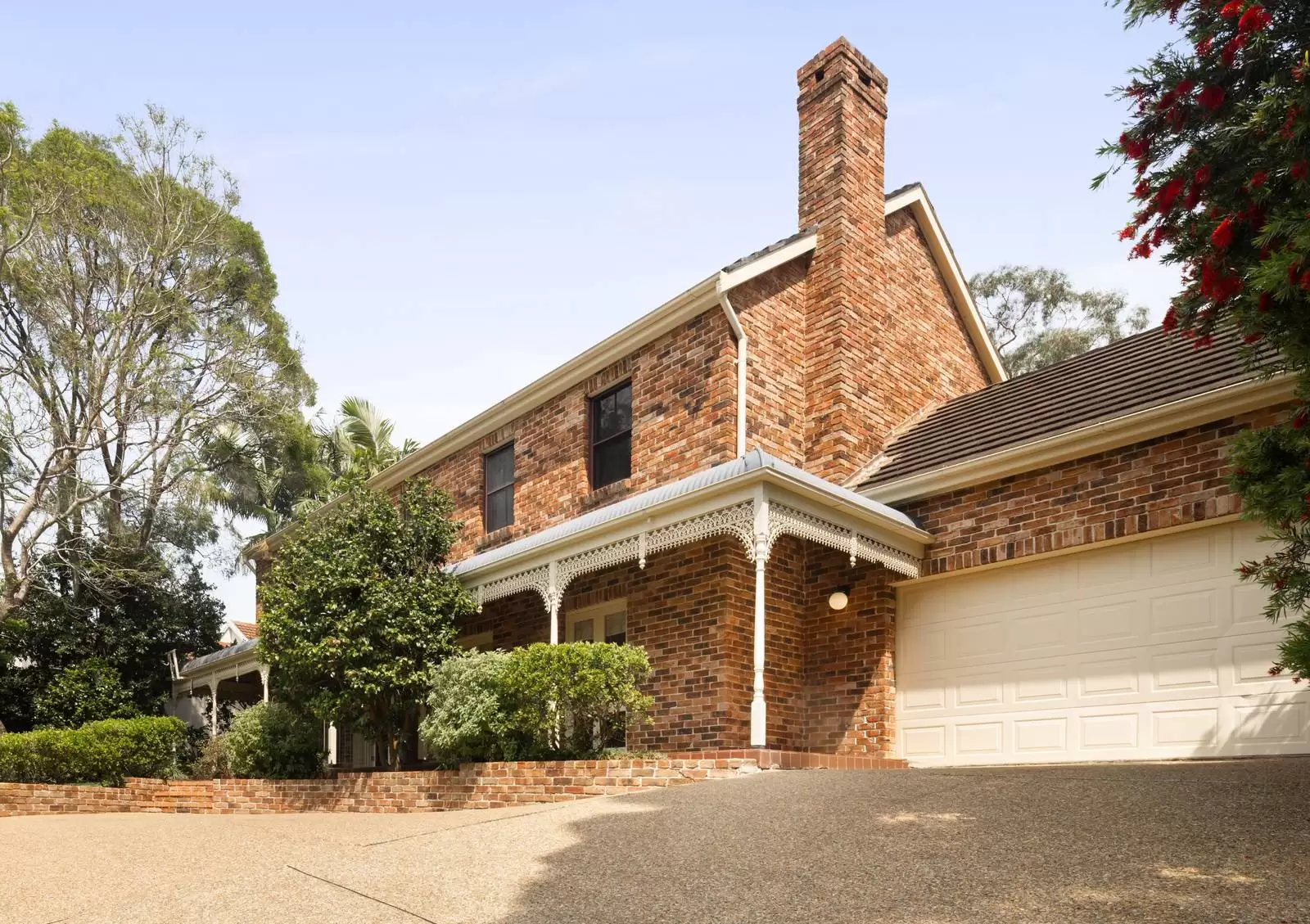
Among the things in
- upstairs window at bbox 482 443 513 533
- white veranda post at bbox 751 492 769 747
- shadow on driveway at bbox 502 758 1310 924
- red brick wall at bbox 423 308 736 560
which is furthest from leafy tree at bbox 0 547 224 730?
shadow on driveway at bbox 502 758 1310 924

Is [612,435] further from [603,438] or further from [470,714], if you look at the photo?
[470,714]

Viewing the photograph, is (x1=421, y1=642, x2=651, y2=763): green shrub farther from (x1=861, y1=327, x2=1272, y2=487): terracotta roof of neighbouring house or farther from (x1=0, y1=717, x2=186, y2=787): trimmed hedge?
(x1=0, y1=717, x2=186, y2=787): trimmed hedge

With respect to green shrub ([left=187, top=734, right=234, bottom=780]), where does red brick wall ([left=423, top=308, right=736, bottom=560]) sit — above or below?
above

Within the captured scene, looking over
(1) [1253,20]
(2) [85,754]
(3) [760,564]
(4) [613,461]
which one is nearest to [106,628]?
(2) [85,754]

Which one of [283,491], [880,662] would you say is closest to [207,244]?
[283,491]

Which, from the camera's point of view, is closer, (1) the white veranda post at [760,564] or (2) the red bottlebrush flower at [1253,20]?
(2) the red bottlebrush flower at [1253,20]

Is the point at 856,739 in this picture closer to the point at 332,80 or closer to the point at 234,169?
the point at 332,80

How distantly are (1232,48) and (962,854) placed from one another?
16.4 ft

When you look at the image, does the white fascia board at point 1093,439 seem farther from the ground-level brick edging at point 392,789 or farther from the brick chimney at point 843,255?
the ground-level brick edging at point 392,789

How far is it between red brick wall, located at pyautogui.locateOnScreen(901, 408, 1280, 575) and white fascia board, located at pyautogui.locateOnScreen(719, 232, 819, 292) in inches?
137

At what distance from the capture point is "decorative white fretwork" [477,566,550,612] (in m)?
13.4

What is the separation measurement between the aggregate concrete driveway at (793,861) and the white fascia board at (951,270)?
992 centimetres

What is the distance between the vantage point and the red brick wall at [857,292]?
1435cm

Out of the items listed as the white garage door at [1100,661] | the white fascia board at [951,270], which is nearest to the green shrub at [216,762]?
the white garage door at [1100,661]
